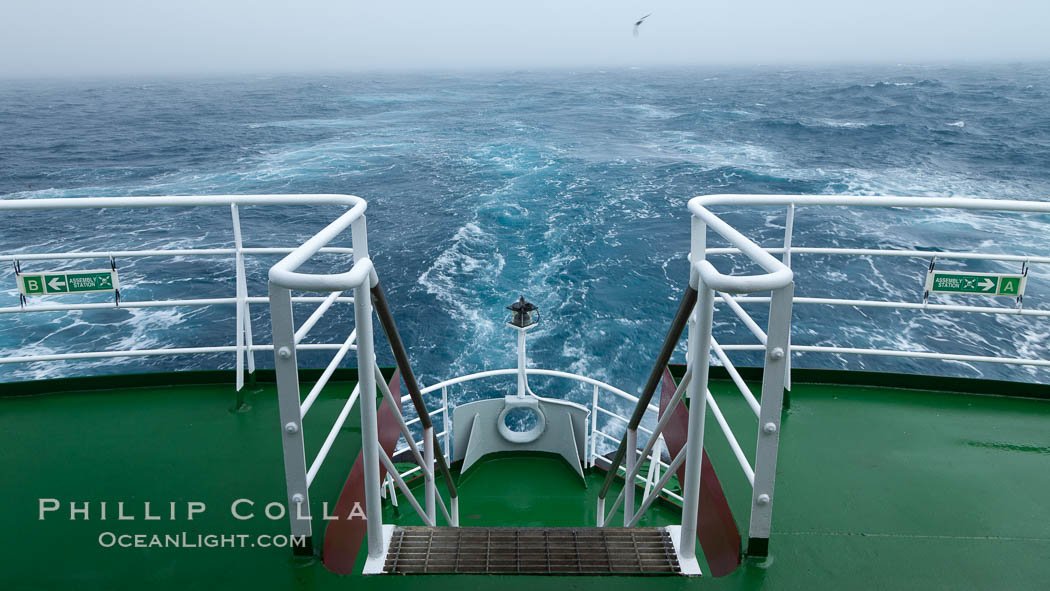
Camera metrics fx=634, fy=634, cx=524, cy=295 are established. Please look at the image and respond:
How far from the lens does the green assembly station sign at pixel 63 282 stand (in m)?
3.10

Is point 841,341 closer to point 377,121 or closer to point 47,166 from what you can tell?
point 47,166

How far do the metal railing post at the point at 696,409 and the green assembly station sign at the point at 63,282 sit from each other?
2.79 m

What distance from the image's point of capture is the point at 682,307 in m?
1.83

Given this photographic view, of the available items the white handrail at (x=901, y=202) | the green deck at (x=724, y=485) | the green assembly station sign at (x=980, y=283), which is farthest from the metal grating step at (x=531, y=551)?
the green assembly station sign at (x=980, y=283)

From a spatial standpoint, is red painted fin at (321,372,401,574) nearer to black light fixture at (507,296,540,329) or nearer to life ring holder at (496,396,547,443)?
black light fixture at (507,296,540,329)

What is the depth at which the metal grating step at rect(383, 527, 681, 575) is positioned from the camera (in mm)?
2090

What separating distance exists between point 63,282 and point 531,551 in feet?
8.74

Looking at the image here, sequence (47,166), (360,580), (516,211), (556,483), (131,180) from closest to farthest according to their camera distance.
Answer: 1. (360,580)
2. (556,483)
3. (516,211)
4. (131,180)
5. (47,166)

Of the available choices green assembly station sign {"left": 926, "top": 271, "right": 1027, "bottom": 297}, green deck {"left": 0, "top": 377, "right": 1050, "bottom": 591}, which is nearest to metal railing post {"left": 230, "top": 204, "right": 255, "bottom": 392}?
green deck {"left": 0, "top": 377, "right": 1050, "bottom": 591}

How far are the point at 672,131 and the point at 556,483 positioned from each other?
3482 centimetres

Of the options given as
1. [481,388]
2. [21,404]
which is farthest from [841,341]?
[21,404]

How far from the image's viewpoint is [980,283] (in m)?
3.16

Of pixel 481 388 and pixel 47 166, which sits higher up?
pixel 47 166

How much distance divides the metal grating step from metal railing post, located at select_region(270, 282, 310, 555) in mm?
417
